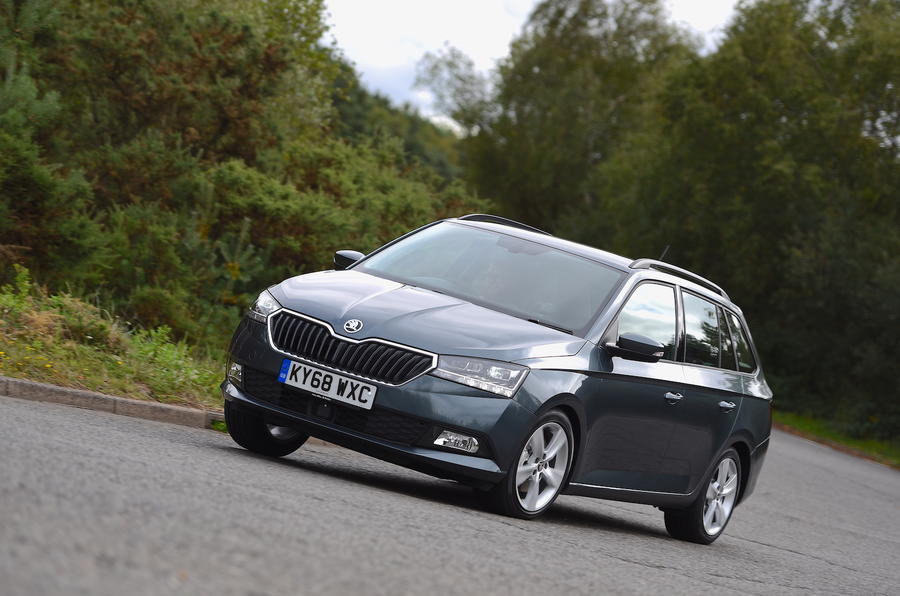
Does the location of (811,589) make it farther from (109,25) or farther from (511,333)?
(109,25)

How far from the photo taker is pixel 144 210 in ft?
63.4

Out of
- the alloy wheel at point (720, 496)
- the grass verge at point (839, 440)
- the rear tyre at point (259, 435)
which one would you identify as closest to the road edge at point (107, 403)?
the rear tyre at point (259, 435)

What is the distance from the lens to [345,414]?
7.93m

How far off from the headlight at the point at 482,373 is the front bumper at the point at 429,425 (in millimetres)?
42

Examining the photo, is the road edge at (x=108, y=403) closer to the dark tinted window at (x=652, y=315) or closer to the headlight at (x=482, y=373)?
the headlight at (x=482, y=373)

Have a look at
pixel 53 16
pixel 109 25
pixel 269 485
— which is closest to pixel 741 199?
pixel 109 25

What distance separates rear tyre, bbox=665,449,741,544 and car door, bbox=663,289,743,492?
0.81ft

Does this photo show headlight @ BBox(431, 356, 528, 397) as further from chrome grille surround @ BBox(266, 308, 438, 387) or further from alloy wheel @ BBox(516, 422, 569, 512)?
alloy wheel @ BBox(516, 422, 569, 512)

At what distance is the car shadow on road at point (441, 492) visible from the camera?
336 inches

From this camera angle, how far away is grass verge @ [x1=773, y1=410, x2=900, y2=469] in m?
30.5

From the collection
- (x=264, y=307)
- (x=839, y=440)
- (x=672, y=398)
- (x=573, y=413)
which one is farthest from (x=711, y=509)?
(x=839, y=440)

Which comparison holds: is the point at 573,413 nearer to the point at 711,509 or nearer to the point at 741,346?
the point at 711,509

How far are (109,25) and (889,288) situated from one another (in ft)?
71.3

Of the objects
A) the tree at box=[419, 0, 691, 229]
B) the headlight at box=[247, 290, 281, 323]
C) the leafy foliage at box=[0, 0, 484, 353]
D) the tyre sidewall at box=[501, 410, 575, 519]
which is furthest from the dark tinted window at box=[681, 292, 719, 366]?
the tree at box=[419, 0, 691, 229]
